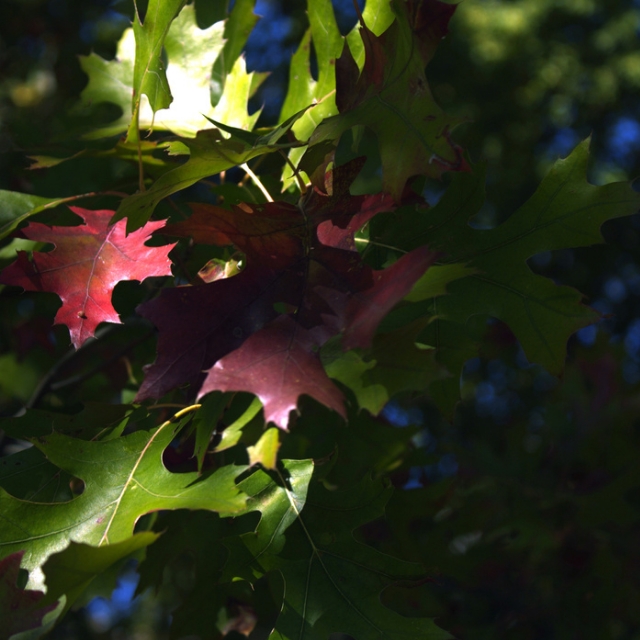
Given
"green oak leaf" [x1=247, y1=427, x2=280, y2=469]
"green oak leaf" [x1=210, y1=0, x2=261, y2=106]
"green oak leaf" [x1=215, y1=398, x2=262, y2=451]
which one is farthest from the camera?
"green oak leaf" [x1=210, y1=0, x2=261, y2=106]

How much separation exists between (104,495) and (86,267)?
12.3 inches

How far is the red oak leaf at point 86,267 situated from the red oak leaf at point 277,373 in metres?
0.23

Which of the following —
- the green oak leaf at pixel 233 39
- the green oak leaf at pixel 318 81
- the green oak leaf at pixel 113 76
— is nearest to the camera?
the green oak leaf at pixel 318 81

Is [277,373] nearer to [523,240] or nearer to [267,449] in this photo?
[267,449]

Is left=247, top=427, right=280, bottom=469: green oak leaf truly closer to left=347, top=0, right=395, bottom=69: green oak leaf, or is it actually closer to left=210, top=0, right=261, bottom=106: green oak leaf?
left=347, top=0, right=395, bottom=69: green oak leaf

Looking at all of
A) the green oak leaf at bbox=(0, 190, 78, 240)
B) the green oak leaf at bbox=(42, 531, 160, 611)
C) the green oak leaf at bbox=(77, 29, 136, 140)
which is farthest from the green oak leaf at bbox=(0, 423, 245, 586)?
the green oak leaf at bbox=(77, 29, 136, 140)

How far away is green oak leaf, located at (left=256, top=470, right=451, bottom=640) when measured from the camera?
909 millimetres

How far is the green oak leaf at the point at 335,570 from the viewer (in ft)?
2.98

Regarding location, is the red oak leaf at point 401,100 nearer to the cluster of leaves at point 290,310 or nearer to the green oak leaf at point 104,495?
the cluster of leaves at point 290,310

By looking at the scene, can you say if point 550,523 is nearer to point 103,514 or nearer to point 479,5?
point 103,514

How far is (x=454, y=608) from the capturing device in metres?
2.10

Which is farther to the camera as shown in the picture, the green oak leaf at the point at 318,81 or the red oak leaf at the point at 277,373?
the green oak leaf at the point at 318,81

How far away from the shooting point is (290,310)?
2.92 ft

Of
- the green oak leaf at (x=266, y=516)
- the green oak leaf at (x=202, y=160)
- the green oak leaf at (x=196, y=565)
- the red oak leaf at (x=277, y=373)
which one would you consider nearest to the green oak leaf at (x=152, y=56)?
the green oak leaf at (x=202, y=160)
